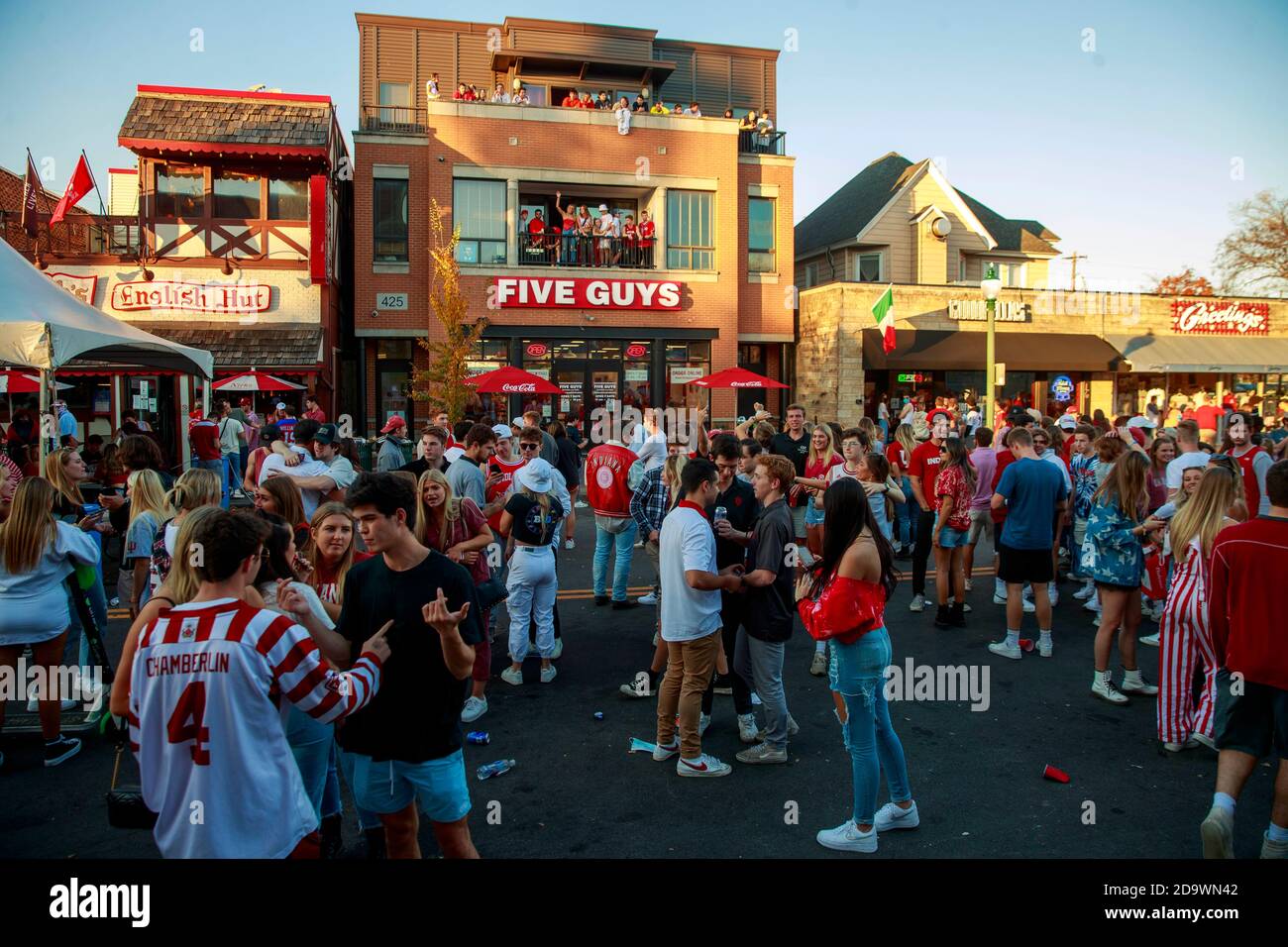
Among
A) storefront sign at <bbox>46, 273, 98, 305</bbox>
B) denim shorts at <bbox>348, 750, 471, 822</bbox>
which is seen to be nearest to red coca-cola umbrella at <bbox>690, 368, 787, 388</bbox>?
storefront sign at <bbox>46, 273, 98, 305</bbox>

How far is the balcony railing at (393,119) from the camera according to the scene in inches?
964

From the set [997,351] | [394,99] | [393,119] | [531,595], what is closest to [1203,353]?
[997,351]

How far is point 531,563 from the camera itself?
6305mm

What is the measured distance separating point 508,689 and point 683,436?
22.2 ft

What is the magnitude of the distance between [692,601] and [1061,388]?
2601 cm

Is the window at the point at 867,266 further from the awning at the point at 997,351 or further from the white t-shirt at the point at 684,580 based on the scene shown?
the white t-shirt at the point at 684,580

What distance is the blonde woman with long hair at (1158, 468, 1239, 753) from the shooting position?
4.59 m

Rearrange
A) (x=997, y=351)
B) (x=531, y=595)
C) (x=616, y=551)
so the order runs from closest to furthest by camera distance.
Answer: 1. (x=531, y=595)
2. (x=616, y=551)
3. (x=997, y=351)

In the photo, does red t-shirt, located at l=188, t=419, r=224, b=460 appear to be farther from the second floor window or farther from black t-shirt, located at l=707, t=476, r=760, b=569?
the second floor window

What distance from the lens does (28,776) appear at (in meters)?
4.82

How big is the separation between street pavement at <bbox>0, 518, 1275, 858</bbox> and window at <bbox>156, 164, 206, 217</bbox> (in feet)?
59.7

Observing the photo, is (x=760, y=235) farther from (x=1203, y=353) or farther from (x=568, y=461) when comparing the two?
(x=568, y=461)

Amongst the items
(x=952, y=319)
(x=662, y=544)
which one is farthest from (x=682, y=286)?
(x=662, y=544)
